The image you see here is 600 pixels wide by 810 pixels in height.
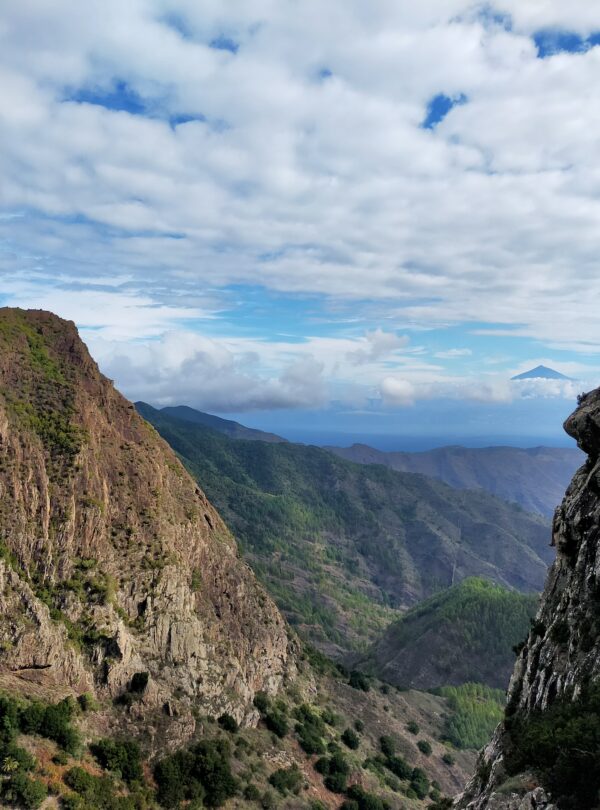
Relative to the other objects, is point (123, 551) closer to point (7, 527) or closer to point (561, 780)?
point (7, 527)

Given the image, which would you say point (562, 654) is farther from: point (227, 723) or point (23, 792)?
point (227, 723)

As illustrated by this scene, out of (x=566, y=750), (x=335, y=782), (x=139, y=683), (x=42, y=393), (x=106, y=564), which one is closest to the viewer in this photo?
(x=566, y=750)

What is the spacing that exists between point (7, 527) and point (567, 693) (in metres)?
60.6

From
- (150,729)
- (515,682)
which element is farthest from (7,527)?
(515,682)

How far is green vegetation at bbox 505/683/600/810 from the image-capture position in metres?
19.3

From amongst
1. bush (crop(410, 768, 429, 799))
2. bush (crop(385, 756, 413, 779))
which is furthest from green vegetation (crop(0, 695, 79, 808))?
bush (crop(410, 768, 429, 799))

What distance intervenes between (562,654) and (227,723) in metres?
52.7

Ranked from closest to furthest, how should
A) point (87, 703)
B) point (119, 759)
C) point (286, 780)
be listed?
A: point (119, 759), point (87, 703), point (286, 780)

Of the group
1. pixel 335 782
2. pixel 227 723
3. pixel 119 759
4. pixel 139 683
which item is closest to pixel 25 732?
pixel 119 759

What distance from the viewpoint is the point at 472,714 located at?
144m

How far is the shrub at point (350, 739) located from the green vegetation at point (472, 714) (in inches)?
2051

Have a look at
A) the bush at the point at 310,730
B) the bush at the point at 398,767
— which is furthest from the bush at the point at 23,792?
the bush at the point at 398,767

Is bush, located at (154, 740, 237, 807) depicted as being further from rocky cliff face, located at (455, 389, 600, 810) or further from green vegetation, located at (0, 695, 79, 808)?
rocky cliff face, located at (455, 389, 600, 810)

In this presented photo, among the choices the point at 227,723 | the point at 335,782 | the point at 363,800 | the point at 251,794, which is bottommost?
the point at 363,800
